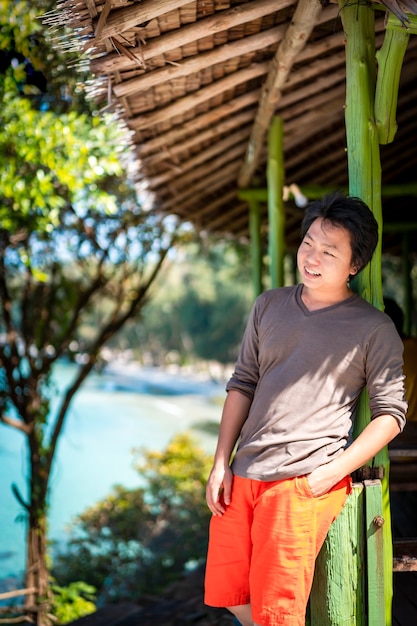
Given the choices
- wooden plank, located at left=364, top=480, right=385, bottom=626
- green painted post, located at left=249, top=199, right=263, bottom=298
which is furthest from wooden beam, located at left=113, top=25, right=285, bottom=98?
green painted post, located at left=249, top=199, right=263, bottom=298

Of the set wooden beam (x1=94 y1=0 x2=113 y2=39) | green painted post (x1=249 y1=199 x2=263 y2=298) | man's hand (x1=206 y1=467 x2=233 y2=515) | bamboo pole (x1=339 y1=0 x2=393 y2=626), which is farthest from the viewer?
green painted post (x1=249 y1=199 x2=263 y2=298)

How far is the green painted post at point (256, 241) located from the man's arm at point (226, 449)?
2788 millimetres

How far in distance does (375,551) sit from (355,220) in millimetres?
976

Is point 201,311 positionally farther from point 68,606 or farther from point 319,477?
point 319,477

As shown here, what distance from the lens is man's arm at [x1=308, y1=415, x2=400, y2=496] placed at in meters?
1.87

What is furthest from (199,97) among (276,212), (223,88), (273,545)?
(273,545)

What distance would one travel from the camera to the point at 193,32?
8.05 ft

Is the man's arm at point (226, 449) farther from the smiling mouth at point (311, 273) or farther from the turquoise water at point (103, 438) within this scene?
the turquoise water at point (103, 438)

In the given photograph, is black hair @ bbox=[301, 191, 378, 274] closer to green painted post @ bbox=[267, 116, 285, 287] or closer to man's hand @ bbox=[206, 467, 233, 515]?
man's hand @ bbox=[206, 467, 233, 515]

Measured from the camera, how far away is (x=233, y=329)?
1230 inches

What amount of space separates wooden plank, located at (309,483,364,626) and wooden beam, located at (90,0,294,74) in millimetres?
1590

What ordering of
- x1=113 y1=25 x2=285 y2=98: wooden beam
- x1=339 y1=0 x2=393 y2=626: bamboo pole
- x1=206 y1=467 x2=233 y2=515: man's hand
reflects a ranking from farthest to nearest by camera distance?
x1=113 y1=25 x2=285 y2=98: wooden beam → x1=339 y1=0 x2=393 y2=626: bamboo pole → x1=206 y1=467 x2=233 y2=515: man's hand

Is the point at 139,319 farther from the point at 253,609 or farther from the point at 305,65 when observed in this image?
the point at 253,609

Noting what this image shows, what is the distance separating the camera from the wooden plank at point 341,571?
2041mm
